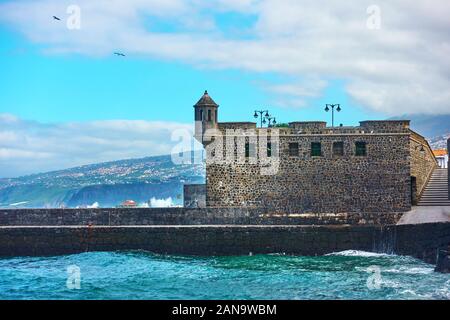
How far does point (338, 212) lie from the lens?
42.1 metres

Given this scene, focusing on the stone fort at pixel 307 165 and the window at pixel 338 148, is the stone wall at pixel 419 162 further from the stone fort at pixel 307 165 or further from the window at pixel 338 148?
the window at pixel 338 148

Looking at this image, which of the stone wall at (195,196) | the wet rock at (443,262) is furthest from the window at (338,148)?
the wet rock at (443,262)

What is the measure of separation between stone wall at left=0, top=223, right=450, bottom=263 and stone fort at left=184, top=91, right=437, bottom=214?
2853 millimetres

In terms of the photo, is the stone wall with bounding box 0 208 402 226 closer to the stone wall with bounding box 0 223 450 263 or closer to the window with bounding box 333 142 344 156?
the stone wall with bounding box 0 223 450 263

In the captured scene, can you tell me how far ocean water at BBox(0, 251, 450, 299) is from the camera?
97.3 ft

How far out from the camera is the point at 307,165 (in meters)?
42.7

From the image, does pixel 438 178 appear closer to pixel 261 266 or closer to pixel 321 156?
pixel 321 156

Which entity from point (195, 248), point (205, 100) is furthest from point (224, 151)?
point (195, 248)

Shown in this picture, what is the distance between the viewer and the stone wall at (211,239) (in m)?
39.3

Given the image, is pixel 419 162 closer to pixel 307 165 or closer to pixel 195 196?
pixel 307 165

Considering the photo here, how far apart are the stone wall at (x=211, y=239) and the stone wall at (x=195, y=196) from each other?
6.06 meters

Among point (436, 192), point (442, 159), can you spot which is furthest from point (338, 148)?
point (442, 159)

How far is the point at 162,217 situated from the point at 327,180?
854 centimetres

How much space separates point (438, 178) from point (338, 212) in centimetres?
1326
